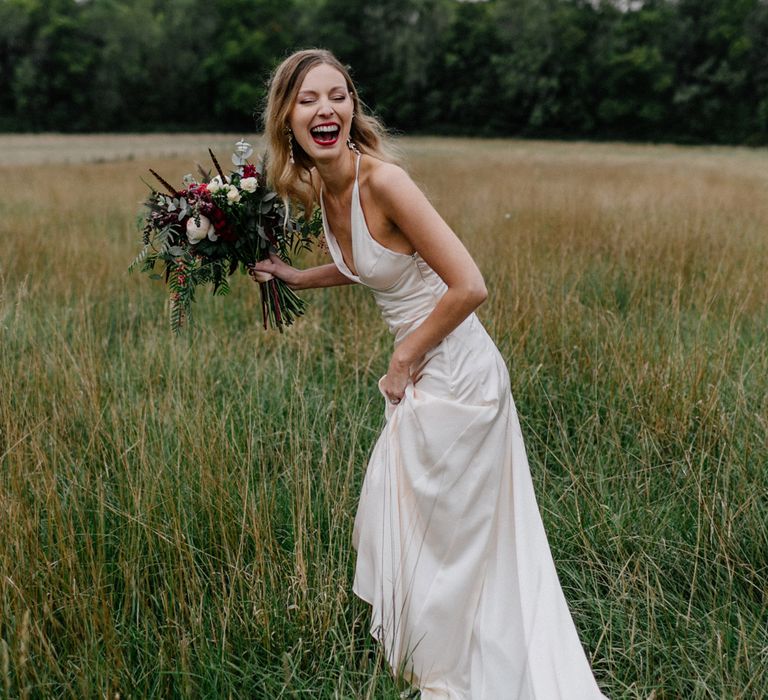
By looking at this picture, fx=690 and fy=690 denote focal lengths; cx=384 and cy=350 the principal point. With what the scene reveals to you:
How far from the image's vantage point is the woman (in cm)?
204

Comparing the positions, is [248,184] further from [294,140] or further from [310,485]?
[310,485]

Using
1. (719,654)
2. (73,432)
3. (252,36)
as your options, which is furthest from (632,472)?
(252,36)

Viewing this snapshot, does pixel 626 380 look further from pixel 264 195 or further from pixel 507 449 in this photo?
pixel 264 195

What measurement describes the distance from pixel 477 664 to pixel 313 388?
200 cm

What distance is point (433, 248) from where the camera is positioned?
6.61 feet

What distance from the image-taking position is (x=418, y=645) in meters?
2.07

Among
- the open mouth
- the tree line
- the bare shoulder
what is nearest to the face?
the open mouth

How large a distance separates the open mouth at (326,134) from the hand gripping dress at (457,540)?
0.23 m

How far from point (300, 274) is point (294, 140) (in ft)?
1.64

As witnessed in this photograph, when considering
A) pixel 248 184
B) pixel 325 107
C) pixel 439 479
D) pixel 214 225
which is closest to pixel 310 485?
pixel 439 479

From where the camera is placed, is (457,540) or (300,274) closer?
(457,540)

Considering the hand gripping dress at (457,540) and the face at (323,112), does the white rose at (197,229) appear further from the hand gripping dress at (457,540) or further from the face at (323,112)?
the hand gripping dress at (457,540)

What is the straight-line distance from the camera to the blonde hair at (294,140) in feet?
7.06

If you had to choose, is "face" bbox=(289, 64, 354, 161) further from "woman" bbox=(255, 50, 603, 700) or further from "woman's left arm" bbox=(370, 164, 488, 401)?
"woman's left arm" bbox=(370, 164, 488, 401)
